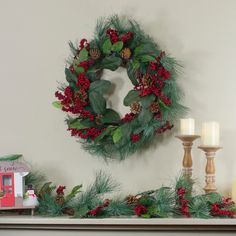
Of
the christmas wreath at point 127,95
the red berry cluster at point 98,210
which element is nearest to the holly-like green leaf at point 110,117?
the christmas wreath at point 127,95

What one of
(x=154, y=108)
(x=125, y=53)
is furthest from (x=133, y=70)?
(x=154, y=108)

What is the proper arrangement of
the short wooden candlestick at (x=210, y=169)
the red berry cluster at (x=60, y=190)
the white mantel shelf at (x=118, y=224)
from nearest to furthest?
the white mantel shelf at (x=118, y=224), the short wooden candlestick at (x=210, y=169), the red berry cluster at (x=60, y=190)

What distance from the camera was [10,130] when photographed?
2.20 m

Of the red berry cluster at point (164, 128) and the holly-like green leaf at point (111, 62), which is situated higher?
the holly-like green leaf at point (111, 62)

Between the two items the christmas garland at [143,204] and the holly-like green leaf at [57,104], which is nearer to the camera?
the christmas garland at [143,204]

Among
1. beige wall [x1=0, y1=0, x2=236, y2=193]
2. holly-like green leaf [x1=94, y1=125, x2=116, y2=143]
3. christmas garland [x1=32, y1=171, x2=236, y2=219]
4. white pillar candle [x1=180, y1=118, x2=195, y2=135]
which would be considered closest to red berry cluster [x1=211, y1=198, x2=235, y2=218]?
christmas garland [x1=32, y1=171, x2=236, y2=219]

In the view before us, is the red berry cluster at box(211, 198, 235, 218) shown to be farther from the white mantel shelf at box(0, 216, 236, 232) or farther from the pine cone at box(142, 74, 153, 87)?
the pine cone at box(142, 74, 153, 87)

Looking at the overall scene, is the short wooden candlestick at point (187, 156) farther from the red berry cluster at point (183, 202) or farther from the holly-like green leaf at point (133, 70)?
the holly-like green leaf at point (133, 70)

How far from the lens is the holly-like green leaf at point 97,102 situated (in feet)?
6.77

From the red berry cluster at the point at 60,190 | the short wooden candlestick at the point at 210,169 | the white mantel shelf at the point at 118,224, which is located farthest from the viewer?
the red berry cluster at the point at 60,190

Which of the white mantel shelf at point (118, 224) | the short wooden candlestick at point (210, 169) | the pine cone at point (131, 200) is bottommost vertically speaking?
the white mantel shelf at point (118, 224)

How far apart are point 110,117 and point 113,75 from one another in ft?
0.59

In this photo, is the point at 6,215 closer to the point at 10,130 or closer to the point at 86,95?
the point at 10,130

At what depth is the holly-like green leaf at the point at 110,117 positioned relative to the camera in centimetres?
207
